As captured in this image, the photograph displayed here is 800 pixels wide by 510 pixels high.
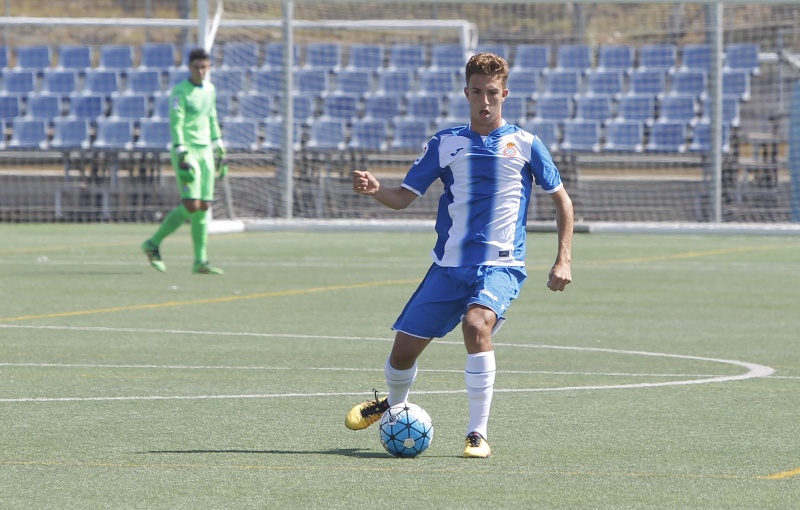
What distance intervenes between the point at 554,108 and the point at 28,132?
30.7ft

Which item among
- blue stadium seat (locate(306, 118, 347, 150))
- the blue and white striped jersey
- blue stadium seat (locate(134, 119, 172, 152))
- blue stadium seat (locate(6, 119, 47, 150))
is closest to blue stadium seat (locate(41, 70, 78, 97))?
blue stadium seat (locate(6, 119, 47, 150))

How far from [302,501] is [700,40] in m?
23.3

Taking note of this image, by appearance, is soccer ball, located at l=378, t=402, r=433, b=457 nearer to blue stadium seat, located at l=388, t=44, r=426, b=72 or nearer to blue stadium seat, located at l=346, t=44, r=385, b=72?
blue stadium seat, located at l=388, t=44, r=426, b=72

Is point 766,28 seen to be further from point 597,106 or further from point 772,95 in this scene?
point 597,106

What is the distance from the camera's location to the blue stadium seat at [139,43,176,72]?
2856cm

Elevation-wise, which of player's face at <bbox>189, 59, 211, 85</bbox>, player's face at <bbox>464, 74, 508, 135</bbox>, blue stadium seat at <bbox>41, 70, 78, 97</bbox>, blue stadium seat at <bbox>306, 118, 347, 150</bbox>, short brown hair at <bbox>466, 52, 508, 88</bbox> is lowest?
blue stadium seat at <bbox>306, 118, 347, 150</bbox>

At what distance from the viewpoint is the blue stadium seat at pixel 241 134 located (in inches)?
1032

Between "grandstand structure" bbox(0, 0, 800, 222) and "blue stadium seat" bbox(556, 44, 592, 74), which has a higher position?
"blue stadium seat" bbox(556, 44, 592, 74)

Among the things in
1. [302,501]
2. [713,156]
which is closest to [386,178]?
[713,156]

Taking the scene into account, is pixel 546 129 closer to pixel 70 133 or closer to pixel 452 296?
pixel 70 133

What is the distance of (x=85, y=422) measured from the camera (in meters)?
7.27

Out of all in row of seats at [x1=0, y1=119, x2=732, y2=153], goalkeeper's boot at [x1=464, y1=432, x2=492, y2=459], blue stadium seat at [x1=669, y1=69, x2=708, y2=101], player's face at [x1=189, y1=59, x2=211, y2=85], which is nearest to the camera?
goalkeeper's boot at [x1=464, y1=432, x2=492, y2=459]

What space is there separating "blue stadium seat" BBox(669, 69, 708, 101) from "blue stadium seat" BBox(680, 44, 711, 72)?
0.15m

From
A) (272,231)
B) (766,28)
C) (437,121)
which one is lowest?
(272,231)
